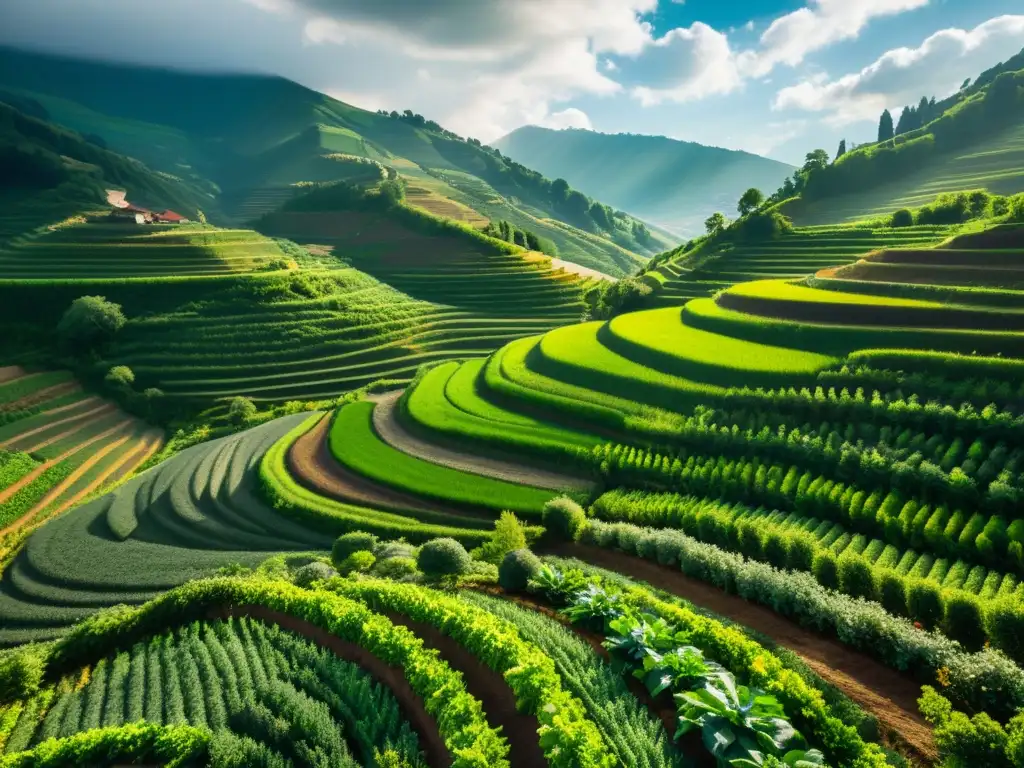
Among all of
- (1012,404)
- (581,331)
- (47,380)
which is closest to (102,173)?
(47,380)

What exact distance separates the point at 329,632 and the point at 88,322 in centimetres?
5375

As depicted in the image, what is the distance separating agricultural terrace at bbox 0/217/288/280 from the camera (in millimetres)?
61562

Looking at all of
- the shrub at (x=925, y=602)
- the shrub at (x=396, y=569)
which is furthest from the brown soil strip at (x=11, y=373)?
the shrub at (x=925, y=602)

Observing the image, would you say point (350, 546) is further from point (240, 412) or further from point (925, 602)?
point (240, 412)

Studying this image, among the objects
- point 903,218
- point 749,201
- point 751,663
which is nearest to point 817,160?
point 749,201

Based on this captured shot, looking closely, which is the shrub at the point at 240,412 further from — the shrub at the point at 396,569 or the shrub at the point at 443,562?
the shrub at the point at 443,562

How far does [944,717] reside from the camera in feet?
35.8

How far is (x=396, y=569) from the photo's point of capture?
22094mm

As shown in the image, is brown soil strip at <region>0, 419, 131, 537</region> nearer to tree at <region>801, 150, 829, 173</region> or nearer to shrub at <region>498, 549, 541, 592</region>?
shrub at <region>498, 549, 541, 592</region>

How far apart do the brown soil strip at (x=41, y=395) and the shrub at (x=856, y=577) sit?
58.2 metres

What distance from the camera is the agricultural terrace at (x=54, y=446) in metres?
35.2

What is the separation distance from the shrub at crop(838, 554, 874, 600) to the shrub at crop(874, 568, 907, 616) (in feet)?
0.73

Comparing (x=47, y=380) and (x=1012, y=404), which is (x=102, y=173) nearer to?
(x=47, y=380)

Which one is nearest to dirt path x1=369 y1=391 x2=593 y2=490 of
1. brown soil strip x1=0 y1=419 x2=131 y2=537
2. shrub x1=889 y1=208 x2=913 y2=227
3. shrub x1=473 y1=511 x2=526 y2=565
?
shrub x1=473 y1=511 x2=526 y2=565
